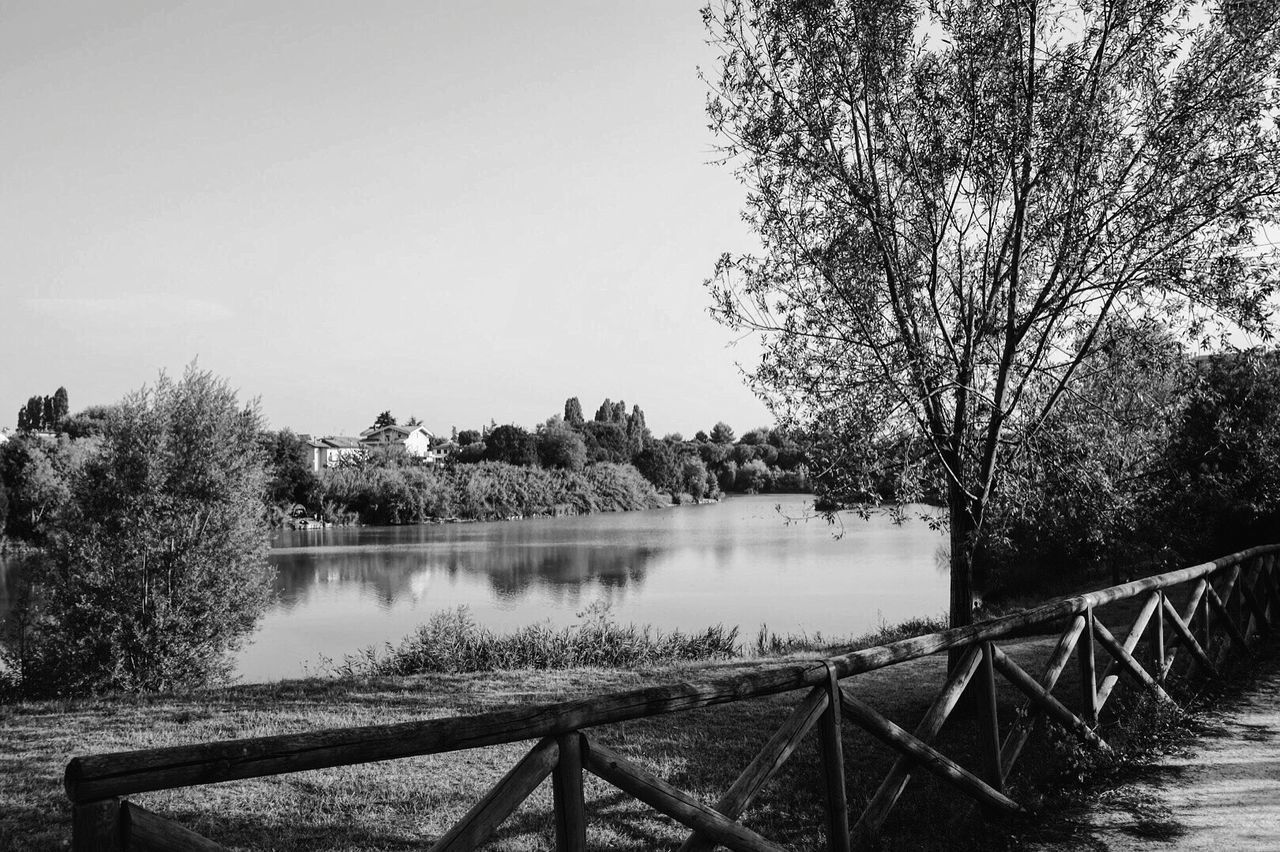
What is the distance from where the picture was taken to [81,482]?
16.4m

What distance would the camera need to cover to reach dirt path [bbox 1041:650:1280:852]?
5070 mm

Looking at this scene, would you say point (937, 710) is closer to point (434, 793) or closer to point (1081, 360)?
point (434, 793)

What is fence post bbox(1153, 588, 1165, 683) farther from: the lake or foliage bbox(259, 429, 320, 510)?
foliage bbox(259, 429, 320, 510)

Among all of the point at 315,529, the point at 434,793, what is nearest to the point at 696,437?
the point at 315,529

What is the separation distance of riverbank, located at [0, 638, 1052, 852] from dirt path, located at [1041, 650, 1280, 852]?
2.47ft

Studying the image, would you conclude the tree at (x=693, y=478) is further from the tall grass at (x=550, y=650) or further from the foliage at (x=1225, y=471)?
the foliage at (x=1225, y=471)

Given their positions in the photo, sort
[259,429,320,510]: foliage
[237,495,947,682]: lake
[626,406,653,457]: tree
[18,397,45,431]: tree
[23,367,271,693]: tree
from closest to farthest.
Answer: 1. [23,367,271,693]: tree
2. [237,495,947,682]: lake
3. [259,429,320,510]: foliage
4. [626,406,653,457]: tree
5. [18,397,45,431]: tree

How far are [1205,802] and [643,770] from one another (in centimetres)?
461

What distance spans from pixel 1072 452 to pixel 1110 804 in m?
4.14

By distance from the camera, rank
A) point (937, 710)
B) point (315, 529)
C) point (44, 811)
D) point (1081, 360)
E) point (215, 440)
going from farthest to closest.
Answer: point (315, 529) < point (215, 440) < point (1081, 360) < point (44, 811) < point (937, 710)

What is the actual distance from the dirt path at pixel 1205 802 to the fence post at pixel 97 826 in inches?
199

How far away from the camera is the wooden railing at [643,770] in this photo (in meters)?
2.48

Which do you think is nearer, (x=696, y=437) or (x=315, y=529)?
(x=315, y=529)

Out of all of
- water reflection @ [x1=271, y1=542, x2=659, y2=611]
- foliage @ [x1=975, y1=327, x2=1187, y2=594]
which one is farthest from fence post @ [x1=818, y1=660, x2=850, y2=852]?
water reflection @ [x1=271, y1=542, x2=659, y2=611]
